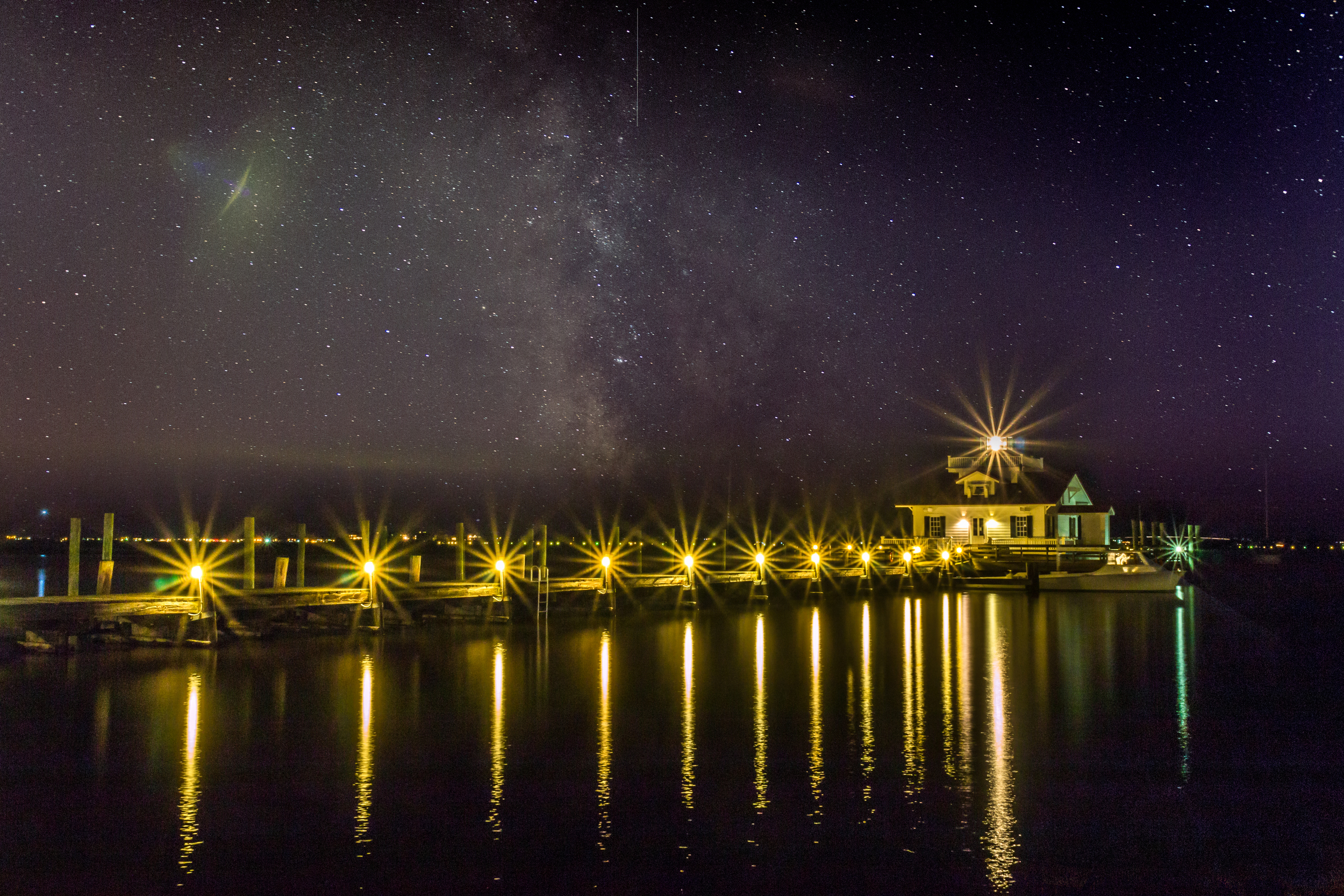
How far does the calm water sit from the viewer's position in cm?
829

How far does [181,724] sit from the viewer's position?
1435 cm

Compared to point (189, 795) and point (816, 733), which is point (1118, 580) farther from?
point (189, 795)

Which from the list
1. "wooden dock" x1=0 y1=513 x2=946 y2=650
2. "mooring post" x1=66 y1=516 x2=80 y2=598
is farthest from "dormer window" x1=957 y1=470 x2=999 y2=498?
"mooring post" x1=66 y1=516 x2=80 y2=598

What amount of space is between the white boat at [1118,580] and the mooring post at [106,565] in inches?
1555

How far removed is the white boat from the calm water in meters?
27.4

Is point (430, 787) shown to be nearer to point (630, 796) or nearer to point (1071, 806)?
point (630, 796)

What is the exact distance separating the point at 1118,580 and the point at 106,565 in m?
41.8

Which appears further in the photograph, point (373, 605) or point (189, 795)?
point (373, 605)

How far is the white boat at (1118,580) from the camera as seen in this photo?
49375 mm

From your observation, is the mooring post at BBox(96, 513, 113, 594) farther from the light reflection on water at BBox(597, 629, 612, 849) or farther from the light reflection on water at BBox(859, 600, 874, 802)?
the light reflection on water at BBox(859, 600, 874, 802)

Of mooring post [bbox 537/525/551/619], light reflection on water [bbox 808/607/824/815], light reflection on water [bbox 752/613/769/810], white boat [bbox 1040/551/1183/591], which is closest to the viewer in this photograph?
light reflection on water [bbox 752/613/769/810]

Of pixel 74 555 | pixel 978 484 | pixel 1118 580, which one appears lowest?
pixel 1118 580

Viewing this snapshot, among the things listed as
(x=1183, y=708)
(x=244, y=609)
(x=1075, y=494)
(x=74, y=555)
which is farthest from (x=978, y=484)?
(x=74, y=555)

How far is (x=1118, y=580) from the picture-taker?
49.6 metres
